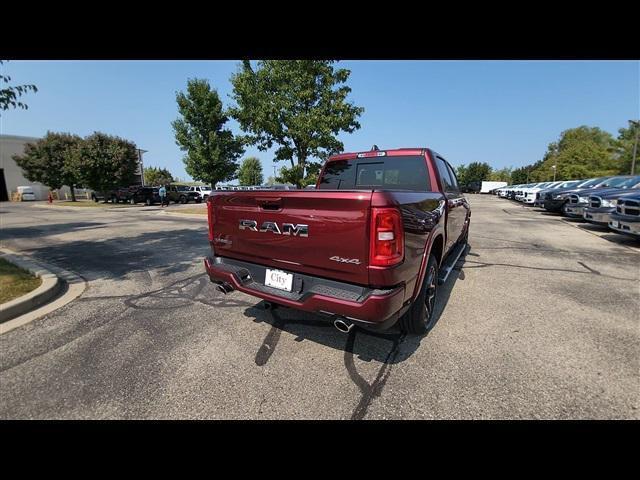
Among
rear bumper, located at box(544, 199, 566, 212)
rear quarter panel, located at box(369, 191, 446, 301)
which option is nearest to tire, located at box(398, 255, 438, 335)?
rear quarter panel, located at box(369, 191, 446, 301)

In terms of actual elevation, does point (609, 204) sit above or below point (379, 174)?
below

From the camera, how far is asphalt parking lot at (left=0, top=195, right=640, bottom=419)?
2.11 metres

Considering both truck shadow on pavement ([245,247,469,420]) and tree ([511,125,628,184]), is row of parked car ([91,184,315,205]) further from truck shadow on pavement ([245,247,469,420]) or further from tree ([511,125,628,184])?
tree ([511,125,628,184])

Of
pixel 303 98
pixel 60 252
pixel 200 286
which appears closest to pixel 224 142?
pixel 303 98

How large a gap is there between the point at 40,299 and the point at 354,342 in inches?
166

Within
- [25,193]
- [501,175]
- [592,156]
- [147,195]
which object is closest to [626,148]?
[592,156]

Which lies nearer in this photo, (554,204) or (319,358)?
(319,358)

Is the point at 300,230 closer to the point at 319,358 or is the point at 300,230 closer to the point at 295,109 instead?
the point at 319,358

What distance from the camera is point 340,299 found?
7.35ft

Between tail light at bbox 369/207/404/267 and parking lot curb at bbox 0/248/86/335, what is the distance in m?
4.04

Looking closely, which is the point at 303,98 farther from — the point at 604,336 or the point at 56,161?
the point at 56,161

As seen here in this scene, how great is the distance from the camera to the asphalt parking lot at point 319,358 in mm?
2107

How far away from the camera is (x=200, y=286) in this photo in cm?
472

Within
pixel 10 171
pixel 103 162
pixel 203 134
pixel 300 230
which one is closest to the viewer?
pixel 300 230
